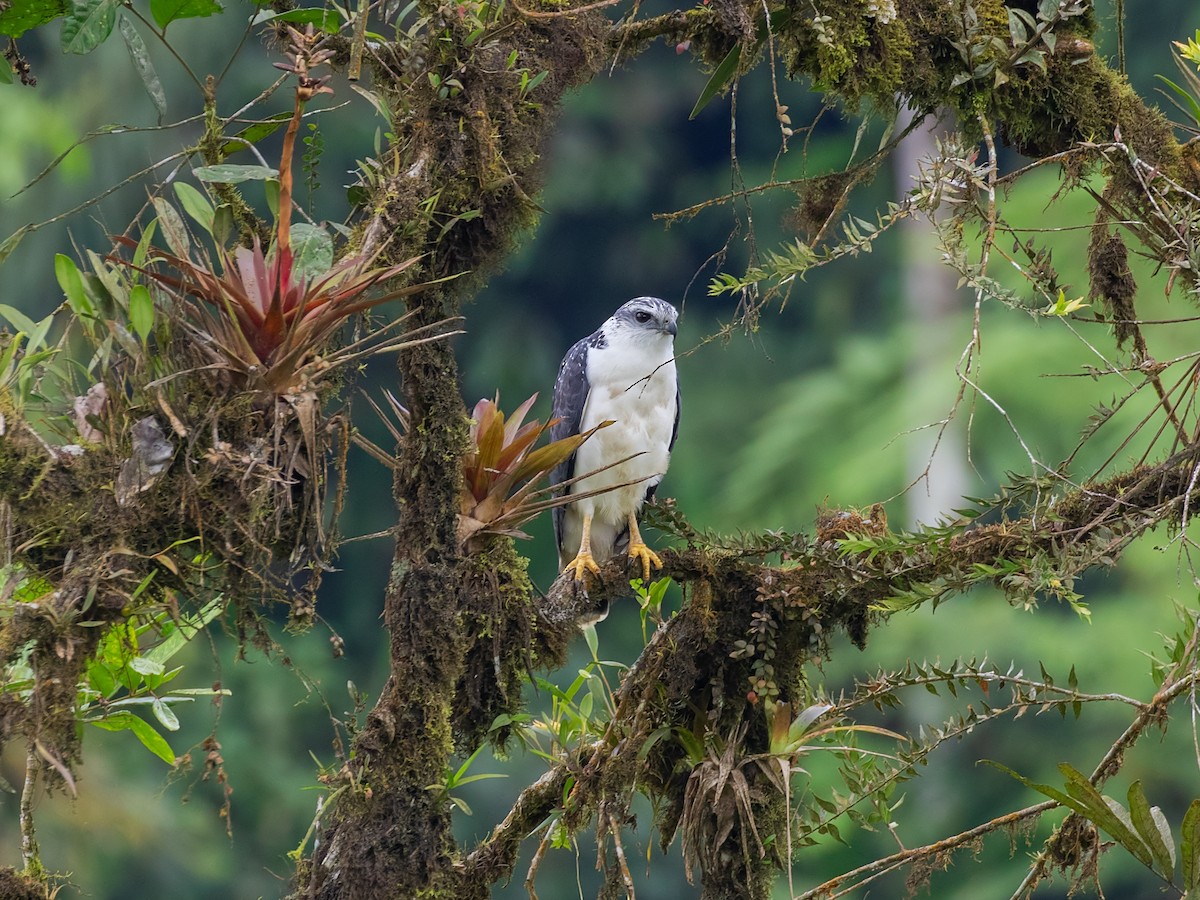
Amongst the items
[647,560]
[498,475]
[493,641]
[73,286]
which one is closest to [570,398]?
[647,560]

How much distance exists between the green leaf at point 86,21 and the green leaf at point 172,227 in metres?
0.36

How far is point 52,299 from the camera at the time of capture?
13.4 meters

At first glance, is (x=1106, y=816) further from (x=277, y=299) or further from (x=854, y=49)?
(x=277, y=299)

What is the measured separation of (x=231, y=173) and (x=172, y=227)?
0.14 m

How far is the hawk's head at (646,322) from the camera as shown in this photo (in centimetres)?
446

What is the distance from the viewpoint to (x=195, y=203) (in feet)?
7.93

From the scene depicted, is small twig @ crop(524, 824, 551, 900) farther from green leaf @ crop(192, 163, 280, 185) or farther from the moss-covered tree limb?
green leaf @ crop(192, 163, 280, 185)

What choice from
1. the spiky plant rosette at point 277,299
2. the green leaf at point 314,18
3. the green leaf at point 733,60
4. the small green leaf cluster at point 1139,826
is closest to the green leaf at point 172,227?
the spiky plant rosette at point 277,299

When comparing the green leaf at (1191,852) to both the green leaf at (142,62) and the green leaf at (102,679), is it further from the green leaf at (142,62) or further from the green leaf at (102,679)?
the green leaf at (142,62)

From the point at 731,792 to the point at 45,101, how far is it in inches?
489

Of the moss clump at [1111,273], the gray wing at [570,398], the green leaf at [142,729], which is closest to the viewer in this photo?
the green leaf at [142,729]

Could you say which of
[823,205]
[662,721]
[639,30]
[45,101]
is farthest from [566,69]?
[45,101]

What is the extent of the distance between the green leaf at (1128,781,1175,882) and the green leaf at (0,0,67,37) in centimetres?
235

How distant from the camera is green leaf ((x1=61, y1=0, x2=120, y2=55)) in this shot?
7.97 feet
